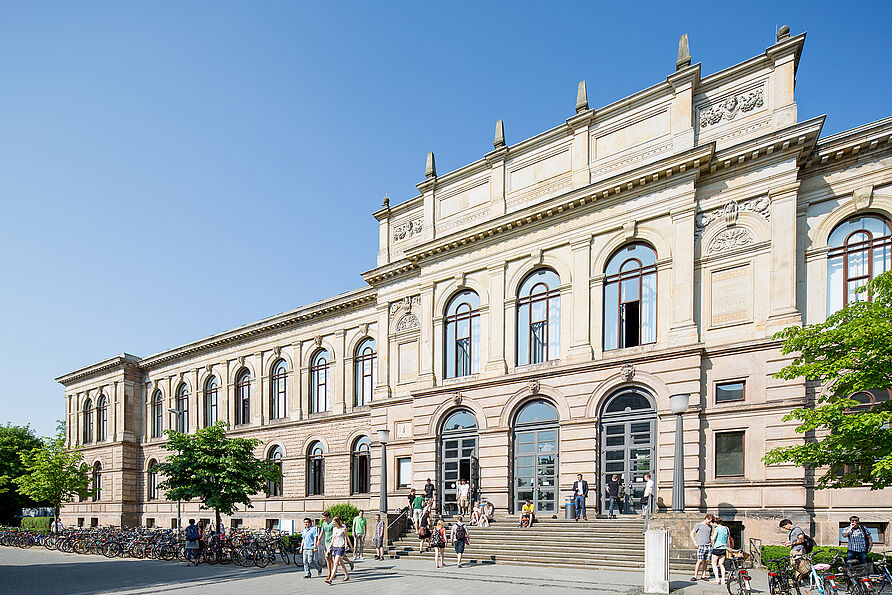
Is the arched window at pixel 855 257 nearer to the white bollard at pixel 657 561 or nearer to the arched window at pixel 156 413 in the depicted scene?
the white bollard at pixel 657 561

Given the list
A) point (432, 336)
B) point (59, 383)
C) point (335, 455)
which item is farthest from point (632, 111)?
point (59, 383)

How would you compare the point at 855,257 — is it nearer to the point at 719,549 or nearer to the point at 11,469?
the point at 719,549

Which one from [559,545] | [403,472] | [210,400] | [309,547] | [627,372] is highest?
[627,372]

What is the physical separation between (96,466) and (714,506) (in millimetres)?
52701

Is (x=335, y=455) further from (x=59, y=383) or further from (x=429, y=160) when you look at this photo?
(x=59, y=383)

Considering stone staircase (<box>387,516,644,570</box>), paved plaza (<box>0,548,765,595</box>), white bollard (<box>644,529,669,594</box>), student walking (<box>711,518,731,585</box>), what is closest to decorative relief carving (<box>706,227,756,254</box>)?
stone staircase (<box>387,516,644,570</box>)

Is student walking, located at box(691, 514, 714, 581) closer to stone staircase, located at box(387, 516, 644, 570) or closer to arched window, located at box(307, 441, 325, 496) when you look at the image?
stone staircase, located at box(387, 516, 644, 570)

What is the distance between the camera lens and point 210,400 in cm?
4900

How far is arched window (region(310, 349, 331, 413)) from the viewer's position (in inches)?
1635

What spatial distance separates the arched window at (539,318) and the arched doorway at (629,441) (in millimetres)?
3550

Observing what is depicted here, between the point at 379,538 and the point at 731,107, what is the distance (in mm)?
20732

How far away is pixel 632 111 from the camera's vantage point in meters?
26.4

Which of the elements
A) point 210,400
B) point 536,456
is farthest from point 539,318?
point 210,400

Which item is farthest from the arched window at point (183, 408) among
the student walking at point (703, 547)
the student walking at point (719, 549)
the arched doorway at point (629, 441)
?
the student walking at point (719, 549)
